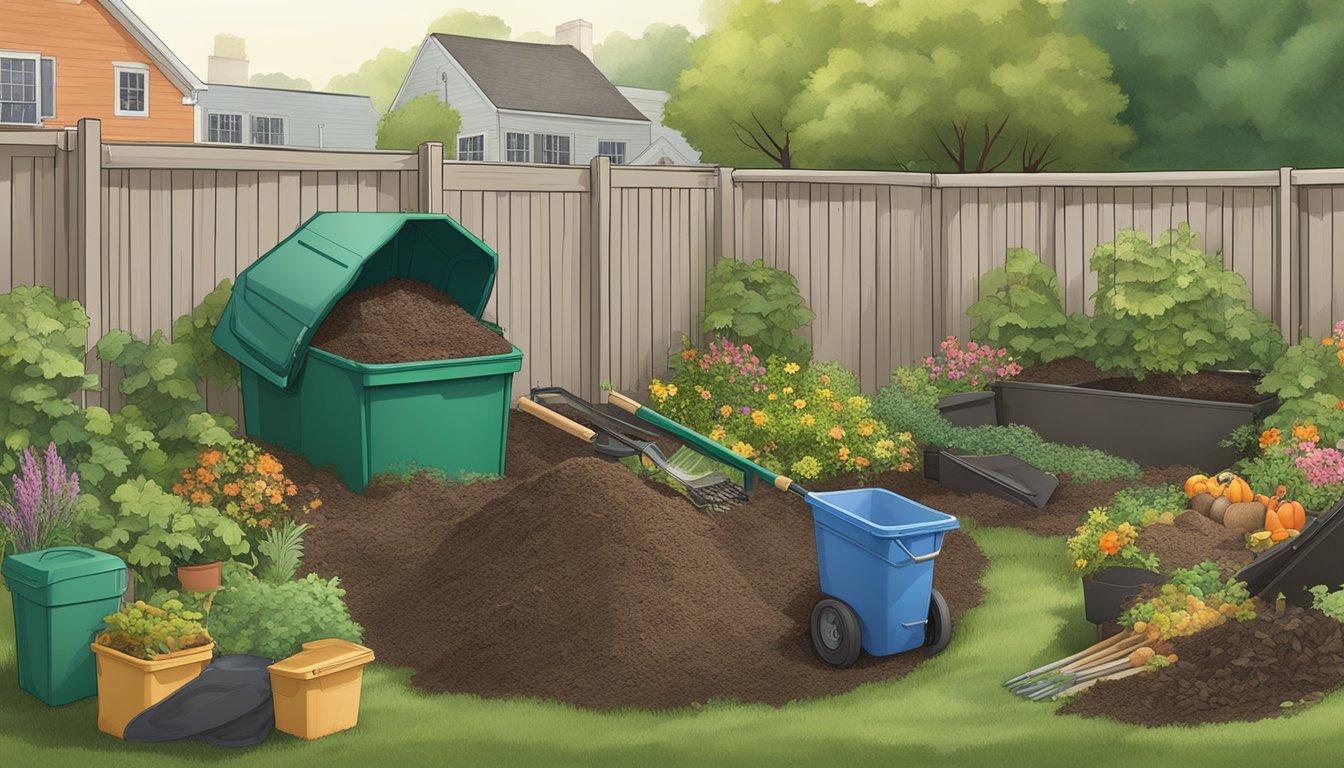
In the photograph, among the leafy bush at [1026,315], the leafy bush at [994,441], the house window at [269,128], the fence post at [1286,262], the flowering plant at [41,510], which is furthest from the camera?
the house window at [269,128]

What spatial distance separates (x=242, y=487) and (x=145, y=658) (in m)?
2.41

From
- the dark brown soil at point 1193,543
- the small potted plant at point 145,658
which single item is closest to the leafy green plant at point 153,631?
the small potted plant at point 145,658

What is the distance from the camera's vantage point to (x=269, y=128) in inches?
1439

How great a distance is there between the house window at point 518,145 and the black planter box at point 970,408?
75.4 feet

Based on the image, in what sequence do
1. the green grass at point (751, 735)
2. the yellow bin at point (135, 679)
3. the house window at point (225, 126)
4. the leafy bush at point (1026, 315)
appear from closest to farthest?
the green grass at point (751, 735) < the yellow bin at point (135, 679) < the leafy bush at point (1026, 315) < the house window at point (225, 126)

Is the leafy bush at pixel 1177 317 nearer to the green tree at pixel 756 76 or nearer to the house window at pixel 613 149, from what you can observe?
the green tree at pixel 756 76

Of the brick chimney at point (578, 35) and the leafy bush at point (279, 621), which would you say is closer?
the leafy bush at point (279, 621)

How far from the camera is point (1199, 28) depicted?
2269 cm

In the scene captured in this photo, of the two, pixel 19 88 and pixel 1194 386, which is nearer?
pixel 1194 386

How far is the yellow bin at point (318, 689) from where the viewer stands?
5648mm

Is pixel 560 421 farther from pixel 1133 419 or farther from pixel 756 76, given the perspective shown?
pixel 756 76

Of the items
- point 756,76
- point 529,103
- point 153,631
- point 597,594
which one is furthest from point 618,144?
point 153,631

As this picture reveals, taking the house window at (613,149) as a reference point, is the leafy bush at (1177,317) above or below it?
below

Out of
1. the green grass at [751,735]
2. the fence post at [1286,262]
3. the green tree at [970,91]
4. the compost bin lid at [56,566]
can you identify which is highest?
the green tree at [970,91]
